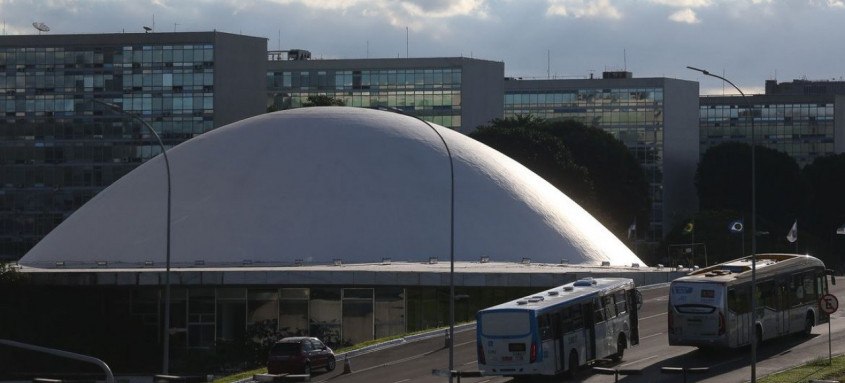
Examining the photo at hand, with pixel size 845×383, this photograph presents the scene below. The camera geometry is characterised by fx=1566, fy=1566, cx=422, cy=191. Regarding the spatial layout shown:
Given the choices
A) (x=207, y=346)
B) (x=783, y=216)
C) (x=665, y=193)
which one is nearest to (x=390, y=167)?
(x=207, y=346)

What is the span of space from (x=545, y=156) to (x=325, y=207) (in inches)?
1846

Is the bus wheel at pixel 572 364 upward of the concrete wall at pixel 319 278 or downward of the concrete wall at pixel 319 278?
downward

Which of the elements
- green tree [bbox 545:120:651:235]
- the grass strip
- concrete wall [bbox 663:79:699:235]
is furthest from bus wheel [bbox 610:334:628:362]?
concrete wall [bbox 663:79:699:235]

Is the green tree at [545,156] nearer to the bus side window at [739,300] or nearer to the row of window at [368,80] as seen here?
the row of window at [368,80]

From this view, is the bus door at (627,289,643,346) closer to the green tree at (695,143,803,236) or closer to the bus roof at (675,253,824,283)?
the bus roof at (675,253,824,283)

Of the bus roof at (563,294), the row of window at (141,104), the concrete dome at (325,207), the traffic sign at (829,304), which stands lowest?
the traffic sign at (829,304)

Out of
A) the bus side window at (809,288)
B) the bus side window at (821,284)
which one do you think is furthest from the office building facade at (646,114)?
the bus side window at (809,288)

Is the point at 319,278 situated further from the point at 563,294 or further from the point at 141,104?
the point at 141,104

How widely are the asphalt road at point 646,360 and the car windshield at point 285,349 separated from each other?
146cm

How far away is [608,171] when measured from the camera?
155375mm

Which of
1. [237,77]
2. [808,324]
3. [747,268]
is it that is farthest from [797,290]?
[237,77]

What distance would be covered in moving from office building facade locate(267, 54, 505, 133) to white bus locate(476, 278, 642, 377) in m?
111

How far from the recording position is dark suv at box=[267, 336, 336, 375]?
5974 cm

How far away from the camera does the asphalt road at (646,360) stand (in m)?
54.5
